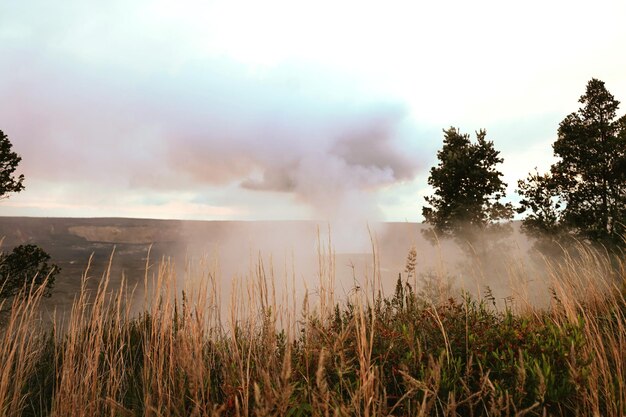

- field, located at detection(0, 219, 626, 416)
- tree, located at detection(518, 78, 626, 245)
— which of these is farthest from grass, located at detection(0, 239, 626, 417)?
tree, located at detection(518, 78, 626, 245)

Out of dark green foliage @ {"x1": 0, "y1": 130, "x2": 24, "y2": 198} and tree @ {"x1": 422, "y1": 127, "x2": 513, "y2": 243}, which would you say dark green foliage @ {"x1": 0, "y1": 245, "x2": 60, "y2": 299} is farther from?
tree @ {"x1": 422, "y1": 127, "x2": 513, "y2": 243}

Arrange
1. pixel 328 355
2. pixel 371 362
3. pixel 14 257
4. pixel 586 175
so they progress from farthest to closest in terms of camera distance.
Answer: pixel 586 175, pixel 14 257, pixel 371 362, pixel 328 355

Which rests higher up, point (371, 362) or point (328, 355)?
point (328, 355)

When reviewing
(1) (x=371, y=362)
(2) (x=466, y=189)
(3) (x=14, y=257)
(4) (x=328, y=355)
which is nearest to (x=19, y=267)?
(3) (x=14, y=257)

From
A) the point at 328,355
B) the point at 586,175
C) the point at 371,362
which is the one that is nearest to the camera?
the point at 328,355

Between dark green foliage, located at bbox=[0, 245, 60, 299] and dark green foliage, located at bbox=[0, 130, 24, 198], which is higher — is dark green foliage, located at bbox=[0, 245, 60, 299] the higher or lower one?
the lower one

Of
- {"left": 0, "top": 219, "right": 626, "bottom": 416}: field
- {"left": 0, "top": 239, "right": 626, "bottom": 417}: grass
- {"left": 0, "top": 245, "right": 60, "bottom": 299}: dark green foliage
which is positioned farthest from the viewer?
{"left": 0, "top": 245, "right": 60, "bottom": 299}: dark green foliage

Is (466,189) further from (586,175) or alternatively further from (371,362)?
(371,362)

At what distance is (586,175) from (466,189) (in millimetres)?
6435

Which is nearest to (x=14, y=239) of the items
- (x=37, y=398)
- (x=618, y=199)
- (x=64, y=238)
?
(x=64, y=238)

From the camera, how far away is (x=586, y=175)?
1800 centimetres

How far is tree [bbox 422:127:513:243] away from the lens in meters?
22.8

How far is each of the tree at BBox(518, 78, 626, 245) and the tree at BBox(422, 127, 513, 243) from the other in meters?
4.17

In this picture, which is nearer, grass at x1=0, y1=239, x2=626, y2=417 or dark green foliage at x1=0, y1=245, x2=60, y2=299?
grass at x1=0, y1=239, x2=626, y2=417
